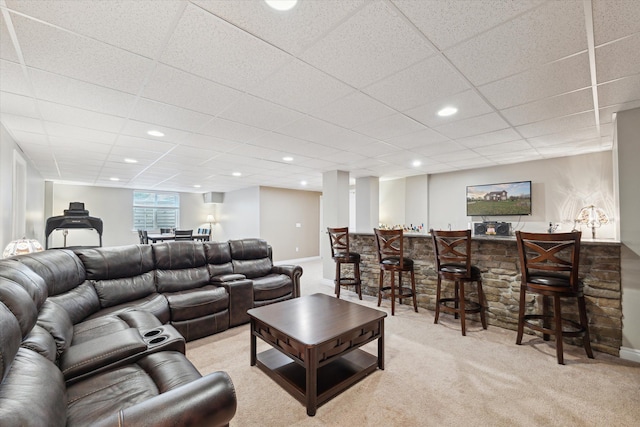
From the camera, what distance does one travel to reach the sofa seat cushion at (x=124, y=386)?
1.26 m

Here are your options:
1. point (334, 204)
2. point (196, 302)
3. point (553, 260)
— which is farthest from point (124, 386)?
point (334, 204)

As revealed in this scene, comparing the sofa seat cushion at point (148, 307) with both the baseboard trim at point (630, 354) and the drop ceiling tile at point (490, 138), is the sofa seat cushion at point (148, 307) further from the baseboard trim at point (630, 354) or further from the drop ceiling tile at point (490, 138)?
the baseboard trim at point (630, 354)

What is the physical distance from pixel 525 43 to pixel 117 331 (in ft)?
10.9

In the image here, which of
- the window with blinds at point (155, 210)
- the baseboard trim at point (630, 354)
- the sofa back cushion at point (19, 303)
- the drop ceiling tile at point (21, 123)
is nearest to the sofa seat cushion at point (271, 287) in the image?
the sofa back cushion at point (19, 303)

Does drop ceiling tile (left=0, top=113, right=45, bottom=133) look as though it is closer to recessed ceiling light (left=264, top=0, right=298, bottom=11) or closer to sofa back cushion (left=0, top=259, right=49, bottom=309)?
sofa back cushion (left=0, top=259, right=49, bottom=309)

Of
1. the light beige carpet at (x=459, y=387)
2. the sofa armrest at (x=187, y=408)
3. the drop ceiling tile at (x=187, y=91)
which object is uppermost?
the drop ceiling tile at (x=187, y=91)

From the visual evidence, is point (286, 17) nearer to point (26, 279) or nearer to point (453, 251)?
point (26, 279)

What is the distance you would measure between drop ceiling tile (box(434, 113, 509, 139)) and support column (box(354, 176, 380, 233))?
3.18 metres

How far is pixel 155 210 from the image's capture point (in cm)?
964

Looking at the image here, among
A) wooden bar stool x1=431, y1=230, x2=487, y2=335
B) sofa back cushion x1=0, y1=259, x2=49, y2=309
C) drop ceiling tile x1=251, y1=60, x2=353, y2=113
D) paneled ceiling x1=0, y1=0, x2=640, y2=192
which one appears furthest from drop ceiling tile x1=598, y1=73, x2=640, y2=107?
sofa back cushion x1=0, y1=259, x2=49, y2=309

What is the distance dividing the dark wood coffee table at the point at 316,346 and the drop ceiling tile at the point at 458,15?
6.79 ft

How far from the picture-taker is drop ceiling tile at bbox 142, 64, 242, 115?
209 centimetres

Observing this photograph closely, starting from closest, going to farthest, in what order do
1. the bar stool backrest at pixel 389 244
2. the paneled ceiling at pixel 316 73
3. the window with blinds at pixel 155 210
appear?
the paneled ceiling at pixel 316 73, the bar stool backrest at pixel 389 244, the window with blinds at pixel 155 210

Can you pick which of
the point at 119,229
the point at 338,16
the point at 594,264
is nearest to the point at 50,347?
the point at 338,16
